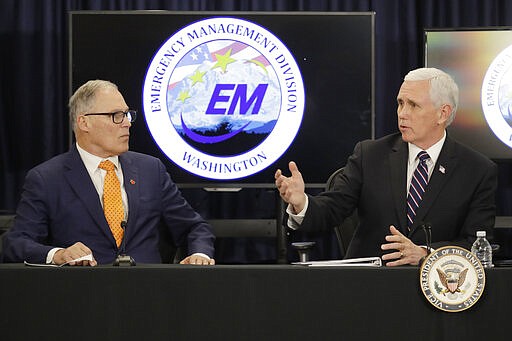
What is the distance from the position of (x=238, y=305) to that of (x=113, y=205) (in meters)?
1.48

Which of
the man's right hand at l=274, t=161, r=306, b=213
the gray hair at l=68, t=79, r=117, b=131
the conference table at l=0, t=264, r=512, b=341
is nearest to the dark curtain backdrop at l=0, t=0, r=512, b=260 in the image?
the gray hair at l=68, t=79, r=117, b=131

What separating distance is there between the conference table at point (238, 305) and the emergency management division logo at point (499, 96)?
3067mm

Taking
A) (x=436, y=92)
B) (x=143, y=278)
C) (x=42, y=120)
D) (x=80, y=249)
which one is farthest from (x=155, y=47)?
(x=143, y=278)

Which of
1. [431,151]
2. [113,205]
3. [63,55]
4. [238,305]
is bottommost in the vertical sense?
[238,305]

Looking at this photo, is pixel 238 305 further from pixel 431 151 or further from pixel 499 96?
pixel 499 96

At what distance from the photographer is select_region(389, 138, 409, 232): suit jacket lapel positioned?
3.76 meters

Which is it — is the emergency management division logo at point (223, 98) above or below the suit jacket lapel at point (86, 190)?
above

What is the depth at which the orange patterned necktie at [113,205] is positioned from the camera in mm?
3760

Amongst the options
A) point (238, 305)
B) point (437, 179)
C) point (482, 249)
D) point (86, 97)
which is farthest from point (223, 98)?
point (238, 305)

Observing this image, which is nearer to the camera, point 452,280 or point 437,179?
point 452,280

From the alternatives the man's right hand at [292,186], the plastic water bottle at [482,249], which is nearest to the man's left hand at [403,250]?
the plastic water bottle at [482,249]

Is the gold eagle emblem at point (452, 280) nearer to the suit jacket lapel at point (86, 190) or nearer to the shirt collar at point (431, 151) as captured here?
the shirt collar at point (431, 151)

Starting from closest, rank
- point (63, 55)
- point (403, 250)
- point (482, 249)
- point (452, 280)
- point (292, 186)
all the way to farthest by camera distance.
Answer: point (452, 280)
point (403, 250)
point (482, 249)
point (292, 186)
point (63, 55)

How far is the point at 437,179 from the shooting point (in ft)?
12.3
